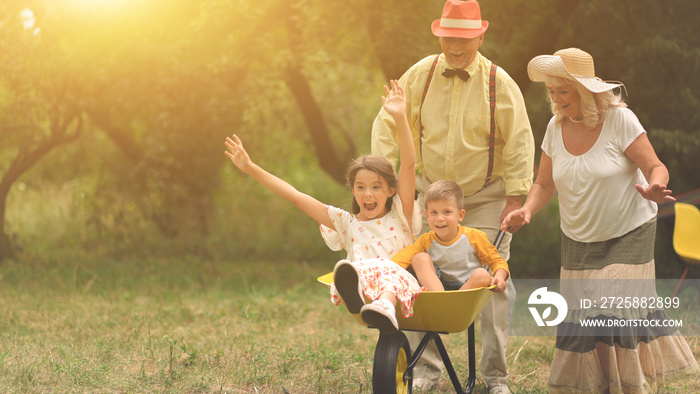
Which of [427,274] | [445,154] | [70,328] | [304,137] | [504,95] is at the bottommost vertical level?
[70,328]

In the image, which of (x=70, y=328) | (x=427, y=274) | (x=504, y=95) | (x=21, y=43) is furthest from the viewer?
(x=21, y=43)

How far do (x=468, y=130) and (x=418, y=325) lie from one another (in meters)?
1.20

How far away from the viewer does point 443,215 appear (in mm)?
3648

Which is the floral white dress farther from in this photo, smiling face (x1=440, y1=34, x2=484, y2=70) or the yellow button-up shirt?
smiling face (x1=440, y1=34, x2=484, y2=70)

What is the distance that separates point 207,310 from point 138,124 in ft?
13.0

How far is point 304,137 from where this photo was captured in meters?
12.1

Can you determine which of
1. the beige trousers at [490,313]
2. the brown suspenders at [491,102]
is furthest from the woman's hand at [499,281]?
the brown suspenders at [491,102]

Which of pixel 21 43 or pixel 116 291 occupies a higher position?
pixel 21 43

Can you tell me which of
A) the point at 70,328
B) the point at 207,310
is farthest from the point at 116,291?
the point at 70,328

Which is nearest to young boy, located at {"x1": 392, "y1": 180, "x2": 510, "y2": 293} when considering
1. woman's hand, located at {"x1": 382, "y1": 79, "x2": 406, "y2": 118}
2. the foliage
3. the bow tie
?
woman's hand, located at {"x1": 382, "y1": 79, "x2": 406, "y2": 118}

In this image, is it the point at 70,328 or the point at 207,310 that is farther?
the point at 207,310

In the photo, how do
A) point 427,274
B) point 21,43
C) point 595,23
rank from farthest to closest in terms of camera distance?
point 21,43, point 595,23, point 427,274

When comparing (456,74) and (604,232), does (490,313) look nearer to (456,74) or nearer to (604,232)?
(604,232)

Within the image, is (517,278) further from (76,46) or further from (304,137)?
(76,46)
